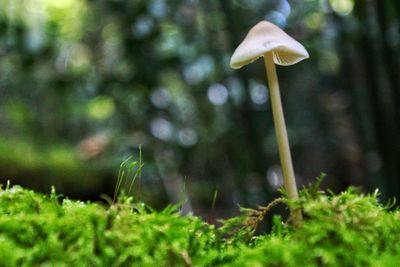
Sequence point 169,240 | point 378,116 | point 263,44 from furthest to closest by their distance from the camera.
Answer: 1. point 378,116
2. point 263,44
3. point 169,240

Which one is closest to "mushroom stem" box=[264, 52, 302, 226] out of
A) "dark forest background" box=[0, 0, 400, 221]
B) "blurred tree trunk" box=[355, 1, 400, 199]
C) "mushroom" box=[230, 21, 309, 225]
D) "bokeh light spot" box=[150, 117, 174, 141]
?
"mushroom" box=[230, 21, 309, 225]

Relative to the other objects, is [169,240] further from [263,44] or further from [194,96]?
[194,96]

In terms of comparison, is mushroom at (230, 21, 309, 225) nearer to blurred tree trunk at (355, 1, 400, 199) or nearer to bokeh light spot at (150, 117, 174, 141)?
blurred tree trunk at (355, 1, 400, 199)

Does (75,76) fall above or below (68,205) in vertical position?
above

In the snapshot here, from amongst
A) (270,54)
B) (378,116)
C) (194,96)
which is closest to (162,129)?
(194,96)

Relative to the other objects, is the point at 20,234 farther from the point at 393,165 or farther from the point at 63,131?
→ the point at 63,131

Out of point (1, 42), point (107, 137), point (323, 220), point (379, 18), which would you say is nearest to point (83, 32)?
point (107, 137)

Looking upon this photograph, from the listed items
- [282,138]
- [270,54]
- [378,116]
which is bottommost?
[378,116]
